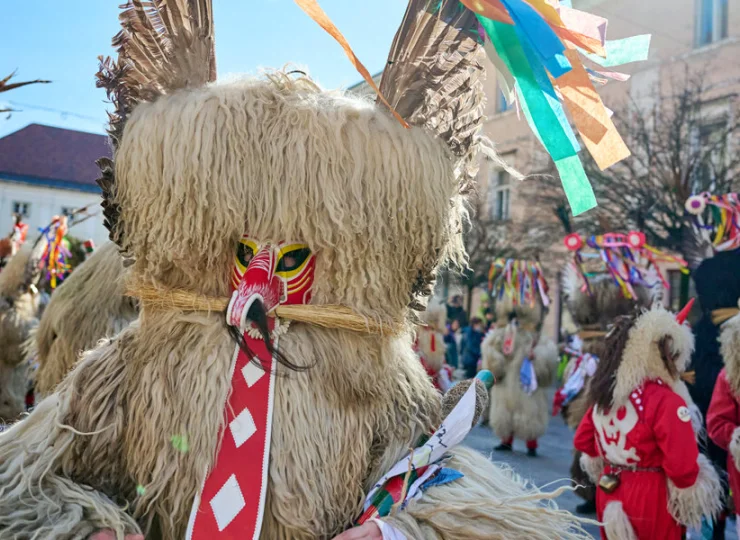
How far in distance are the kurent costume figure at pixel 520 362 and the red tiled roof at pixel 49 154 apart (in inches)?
857

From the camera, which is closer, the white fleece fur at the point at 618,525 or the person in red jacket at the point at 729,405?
the white fleece fur at the point at 618,525

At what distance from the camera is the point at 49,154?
26.8 meters

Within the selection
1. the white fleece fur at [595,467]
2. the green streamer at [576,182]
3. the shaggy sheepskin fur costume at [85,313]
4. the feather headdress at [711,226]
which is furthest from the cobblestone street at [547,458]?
the green streamer at [576,182]

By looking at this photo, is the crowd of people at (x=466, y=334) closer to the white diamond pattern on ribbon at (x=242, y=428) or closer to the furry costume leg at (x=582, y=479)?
the furry costume leg at (x=582, y=479)

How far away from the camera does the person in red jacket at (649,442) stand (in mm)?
3543

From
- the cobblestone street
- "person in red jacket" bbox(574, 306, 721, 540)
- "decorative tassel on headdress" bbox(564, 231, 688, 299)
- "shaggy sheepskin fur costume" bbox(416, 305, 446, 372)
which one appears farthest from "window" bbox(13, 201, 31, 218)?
"person in red jacket" bbox(574, 306, 721, 540)

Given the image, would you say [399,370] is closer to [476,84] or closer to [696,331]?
[476,84]

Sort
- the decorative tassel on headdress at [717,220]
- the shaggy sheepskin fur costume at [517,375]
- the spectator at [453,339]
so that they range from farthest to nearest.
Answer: the spectator at [453,339], the shaggy sheepskin fur costume at [517,375], the decorative tassel on headdress at [717,220]

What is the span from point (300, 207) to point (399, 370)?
1.75 feet

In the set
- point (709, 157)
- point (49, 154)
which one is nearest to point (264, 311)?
point (709, 157)

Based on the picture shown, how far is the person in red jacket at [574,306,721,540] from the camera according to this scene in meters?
3.54

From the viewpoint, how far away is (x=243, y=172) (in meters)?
1.63

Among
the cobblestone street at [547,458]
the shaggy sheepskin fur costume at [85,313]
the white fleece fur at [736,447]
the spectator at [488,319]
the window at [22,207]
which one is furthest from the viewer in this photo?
the window at [22,207]

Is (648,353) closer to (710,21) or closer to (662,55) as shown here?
(662,55)
